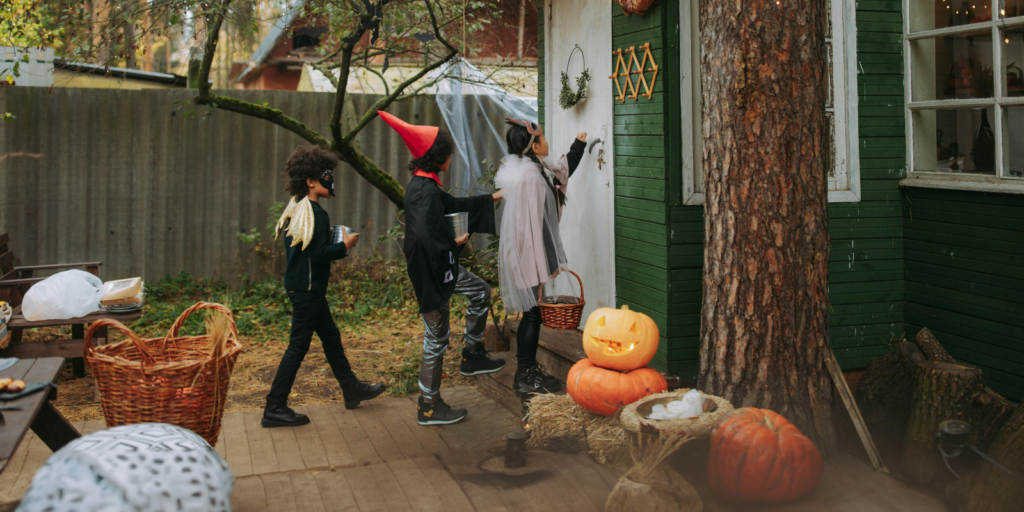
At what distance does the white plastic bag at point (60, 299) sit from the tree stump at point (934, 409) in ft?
18.3

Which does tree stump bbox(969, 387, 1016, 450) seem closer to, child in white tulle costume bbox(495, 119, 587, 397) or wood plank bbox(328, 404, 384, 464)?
child in white tulle costume bbox(495, 119, 587, 397)

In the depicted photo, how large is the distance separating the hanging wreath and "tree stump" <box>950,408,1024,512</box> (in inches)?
140

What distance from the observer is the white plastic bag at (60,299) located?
5562 mm

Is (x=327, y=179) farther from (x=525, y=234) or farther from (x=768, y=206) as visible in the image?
(x=768, y=206)

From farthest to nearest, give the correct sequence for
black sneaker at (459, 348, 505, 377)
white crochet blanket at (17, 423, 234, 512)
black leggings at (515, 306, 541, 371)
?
black sneaker at (459, 348, 505, 377) → black leggings at (515, 306, 541, 371) → white crochet blanket at (17, 423, 234, 512)

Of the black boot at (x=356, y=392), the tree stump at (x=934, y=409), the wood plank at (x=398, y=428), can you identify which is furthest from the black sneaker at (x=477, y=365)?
the tree stump at (x=934, y=409)

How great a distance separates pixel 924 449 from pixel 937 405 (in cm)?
23

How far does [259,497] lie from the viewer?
3.79m

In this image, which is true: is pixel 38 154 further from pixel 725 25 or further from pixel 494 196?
pixel 725 25

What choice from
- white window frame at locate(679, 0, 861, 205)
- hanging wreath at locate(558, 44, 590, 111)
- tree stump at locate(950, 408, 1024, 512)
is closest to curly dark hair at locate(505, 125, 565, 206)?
hanging wreath at locate(558, 44, 590, 111)

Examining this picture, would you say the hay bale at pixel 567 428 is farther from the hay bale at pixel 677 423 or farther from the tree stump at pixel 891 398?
the tree stump at pixel 891 398

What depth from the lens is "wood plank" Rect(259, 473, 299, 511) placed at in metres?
3.70

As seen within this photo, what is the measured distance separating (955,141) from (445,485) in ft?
12.2

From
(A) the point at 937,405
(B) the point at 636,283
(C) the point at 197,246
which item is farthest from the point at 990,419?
(C) the point at 197,246
